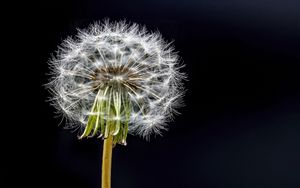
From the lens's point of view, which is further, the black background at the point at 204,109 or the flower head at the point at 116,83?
the black background at the point at 204,109

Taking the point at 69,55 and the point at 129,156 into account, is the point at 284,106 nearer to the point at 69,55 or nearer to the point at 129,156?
the point at 129,156

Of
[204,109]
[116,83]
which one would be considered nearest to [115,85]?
[116,83]

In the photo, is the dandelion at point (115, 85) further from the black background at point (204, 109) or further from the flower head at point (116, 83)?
Answer: the black background at point (204, 109)

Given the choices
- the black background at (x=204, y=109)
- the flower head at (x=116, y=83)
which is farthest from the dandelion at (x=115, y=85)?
the black background at (x=204, y=109)

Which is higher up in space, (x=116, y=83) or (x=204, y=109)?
(x=204, y=109)

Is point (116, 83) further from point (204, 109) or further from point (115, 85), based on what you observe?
point (204, 109)

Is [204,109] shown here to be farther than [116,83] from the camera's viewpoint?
Yes

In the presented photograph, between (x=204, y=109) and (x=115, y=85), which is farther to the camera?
(x=204, y=109)

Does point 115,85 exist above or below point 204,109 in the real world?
below
